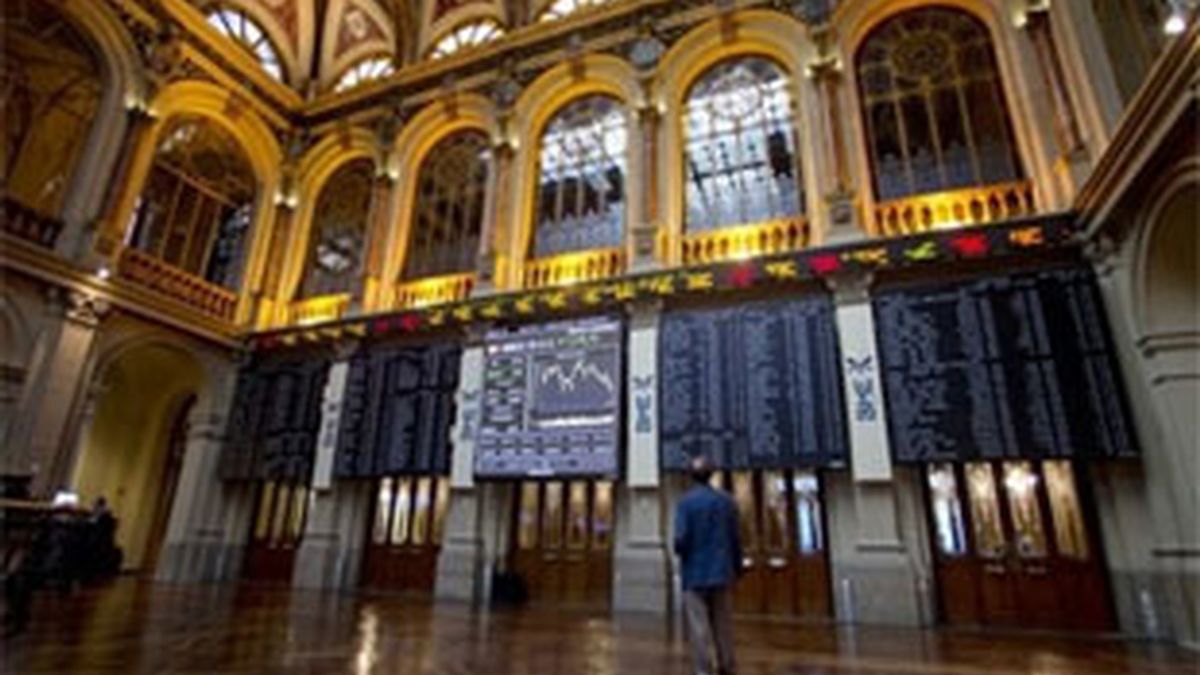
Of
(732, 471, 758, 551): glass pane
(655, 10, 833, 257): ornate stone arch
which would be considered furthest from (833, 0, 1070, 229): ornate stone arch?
(732, 471, 758, 551): glass pane

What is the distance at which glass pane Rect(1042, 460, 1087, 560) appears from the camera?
6.31 m

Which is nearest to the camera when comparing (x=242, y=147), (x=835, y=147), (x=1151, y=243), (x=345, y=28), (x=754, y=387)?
(x=1151, y=243)

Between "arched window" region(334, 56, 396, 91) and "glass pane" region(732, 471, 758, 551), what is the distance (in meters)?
11.4

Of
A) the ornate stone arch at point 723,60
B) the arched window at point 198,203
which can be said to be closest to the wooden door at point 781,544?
the ornate stone arch at point 723,60

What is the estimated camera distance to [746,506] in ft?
25.1

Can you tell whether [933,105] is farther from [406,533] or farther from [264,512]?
[264,512]

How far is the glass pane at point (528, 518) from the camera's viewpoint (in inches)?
339

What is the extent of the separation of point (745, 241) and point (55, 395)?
30.9 ft

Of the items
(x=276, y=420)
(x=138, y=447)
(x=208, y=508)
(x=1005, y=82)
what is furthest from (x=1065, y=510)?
(x=138, y=447)

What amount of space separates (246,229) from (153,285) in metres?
2.31

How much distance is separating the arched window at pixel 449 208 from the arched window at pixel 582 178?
1.19m

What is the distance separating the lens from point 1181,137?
482 cm

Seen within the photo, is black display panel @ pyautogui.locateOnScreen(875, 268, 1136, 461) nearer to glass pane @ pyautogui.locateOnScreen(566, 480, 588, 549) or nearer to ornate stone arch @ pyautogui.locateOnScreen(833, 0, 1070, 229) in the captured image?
ornate stone arch @ pyautogui.locateOnScreen(833, 0, 1070, 229)

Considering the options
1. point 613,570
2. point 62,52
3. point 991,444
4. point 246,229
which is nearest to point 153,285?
point 246,229
